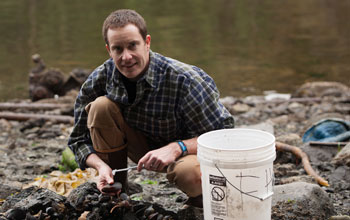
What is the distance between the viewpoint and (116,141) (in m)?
3.56

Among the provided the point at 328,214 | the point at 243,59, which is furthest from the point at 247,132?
the point at 243,59

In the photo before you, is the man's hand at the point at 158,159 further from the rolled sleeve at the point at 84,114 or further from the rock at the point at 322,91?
the rock at the point at 322,91

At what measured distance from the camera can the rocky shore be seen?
341cm

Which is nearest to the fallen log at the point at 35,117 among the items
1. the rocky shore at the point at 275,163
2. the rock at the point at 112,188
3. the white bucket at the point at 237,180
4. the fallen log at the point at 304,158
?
the rocky shore at the point at 275,163

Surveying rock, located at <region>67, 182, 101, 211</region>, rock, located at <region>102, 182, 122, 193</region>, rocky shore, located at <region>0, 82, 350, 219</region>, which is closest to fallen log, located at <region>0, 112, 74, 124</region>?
rocky shore, located at <region>0, 82, 350, 219</region>

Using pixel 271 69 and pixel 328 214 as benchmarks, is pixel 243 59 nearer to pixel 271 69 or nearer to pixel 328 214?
pixel 271 69

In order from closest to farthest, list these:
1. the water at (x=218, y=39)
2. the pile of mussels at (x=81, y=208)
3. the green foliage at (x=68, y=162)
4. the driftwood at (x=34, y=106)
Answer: the pile of mussels at (x=81, y=208) < the green foliage at (x=68, y=162) < the driftwood at (x=34, y=106) < the water at (x=218, y=39)

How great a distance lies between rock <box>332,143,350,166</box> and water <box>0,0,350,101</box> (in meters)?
5.21

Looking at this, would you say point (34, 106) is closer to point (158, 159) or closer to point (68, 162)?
point (68, 162)

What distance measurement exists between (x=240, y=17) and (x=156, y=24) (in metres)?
3.93

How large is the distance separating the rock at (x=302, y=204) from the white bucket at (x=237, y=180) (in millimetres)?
457

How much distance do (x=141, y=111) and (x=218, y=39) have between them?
40.7ft

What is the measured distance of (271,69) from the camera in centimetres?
1164

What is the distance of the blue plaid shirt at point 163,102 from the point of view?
3.34 m
